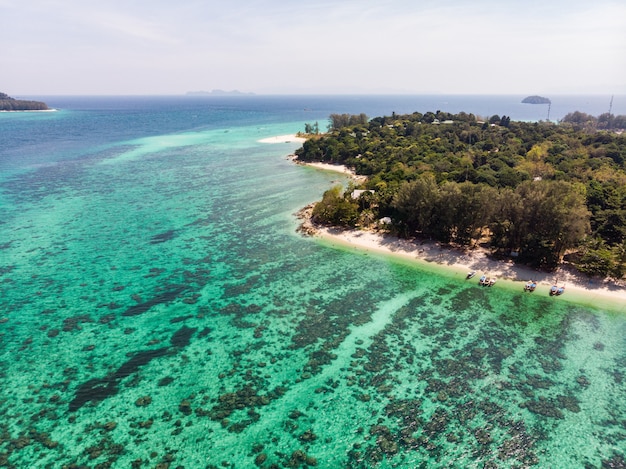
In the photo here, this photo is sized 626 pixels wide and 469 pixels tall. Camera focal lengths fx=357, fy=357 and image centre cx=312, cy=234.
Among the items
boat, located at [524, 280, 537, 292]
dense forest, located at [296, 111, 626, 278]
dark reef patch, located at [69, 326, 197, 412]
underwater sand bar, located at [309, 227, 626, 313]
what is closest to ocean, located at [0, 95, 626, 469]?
dark reef patch, located at [69, 326, 197, 412]

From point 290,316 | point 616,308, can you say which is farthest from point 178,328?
point 616,308

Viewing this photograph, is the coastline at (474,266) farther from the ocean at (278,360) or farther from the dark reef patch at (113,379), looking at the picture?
the dark reef patch at (113,379)

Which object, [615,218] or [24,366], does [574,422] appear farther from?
[24,366]

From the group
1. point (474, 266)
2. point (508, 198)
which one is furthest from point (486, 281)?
point (508, 198)

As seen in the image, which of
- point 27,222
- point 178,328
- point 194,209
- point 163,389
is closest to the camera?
point 163,389

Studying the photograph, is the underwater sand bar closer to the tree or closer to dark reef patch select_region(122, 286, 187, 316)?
the tree

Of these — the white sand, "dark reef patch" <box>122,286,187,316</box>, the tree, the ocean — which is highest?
the white sand

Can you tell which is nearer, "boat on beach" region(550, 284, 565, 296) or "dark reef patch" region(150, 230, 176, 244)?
"boat on beach" region(550, 284, 565, 296)
